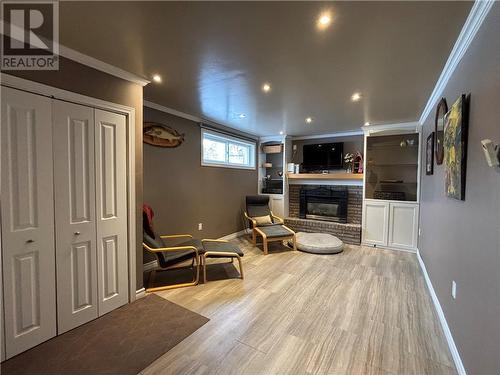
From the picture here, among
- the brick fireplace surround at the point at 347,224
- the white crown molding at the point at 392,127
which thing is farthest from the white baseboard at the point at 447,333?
the white crown molding at the point at 392,127

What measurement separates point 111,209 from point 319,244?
344 cm

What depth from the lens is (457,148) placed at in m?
1.78

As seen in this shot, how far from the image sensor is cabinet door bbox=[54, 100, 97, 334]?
6.50 ft

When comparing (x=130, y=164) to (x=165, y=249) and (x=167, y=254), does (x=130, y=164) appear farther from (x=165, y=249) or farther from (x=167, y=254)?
(x=167, y=254)

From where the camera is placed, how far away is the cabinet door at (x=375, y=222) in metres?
4.58

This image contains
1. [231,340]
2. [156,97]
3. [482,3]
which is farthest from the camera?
[156,97]

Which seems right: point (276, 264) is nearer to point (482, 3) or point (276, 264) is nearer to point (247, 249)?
point (247, 249)

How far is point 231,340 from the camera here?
197 cm

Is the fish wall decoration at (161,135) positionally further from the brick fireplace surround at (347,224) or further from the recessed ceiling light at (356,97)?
the brick fireplace surround at (347,224)

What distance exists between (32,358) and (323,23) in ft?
10.5

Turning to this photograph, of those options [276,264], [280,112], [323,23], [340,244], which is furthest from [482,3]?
[340,244]

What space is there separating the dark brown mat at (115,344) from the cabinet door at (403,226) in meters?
3.91

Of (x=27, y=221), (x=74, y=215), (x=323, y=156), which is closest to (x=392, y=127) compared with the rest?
(x=323, y=156)

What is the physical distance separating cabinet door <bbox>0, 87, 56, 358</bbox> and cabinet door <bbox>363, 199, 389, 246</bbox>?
4889 mm
